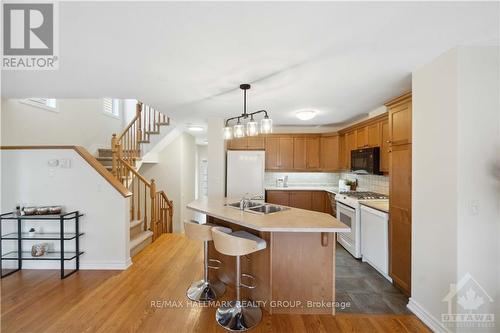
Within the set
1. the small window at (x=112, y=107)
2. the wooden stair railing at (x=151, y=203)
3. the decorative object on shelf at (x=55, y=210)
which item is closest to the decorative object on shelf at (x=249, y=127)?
the wooden stair railing at (x=151, y=203)

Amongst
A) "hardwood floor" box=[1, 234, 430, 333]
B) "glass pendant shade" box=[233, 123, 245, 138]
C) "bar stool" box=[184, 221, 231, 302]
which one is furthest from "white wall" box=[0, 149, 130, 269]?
"glass pendant shade" box=[233, 123, 245, 138]

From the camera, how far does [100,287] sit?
263 centimetres

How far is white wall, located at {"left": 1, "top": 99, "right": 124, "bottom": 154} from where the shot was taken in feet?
10.9

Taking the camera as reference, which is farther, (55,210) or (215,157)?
(215,157)

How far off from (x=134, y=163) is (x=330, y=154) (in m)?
4.43

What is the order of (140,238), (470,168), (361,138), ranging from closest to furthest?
(470,168)
(140,238)
(361,138)

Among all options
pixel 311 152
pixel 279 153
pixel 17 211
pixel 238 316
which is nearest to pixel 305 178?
pixel 311 152

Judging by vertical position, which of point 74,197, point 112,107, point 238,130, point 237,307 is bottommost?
point 237,307

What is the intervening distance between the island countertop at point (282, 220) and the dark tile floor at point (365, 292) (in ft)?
3.31

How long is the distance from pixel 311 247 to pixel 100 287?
2561mm

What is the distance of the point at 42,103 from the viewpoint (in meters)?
3.82

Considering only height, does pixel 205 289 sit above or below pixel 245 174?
below

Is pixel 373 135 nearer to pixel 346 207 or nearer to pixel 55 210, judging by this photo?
pixel 346 207

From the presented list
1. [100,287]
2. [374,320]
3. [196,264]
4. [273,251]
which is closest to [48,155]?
[100,287]
